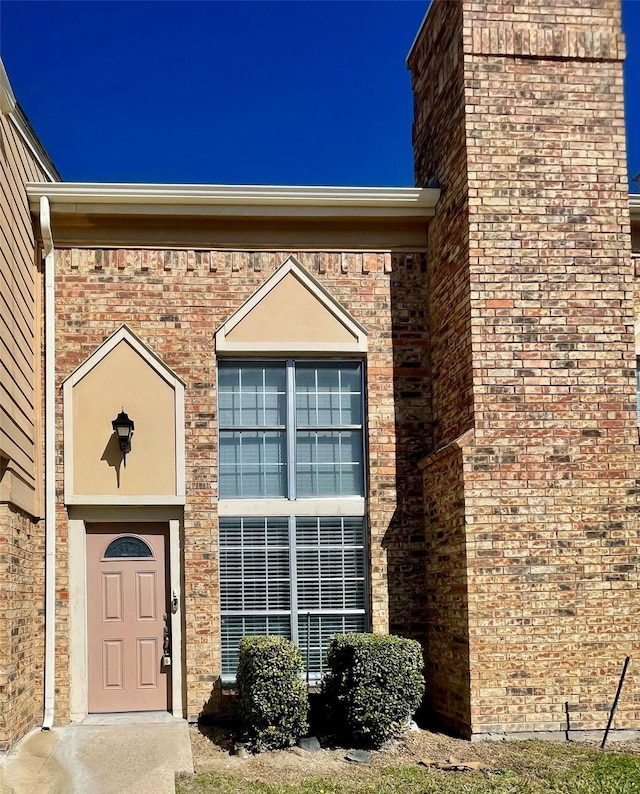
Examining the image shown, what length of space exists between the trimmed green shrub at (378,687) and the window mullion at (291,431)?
5.97 feet

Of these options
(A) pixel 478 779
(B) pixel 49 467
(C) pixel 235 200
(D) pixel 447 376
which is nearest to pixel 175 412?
(B) pixel 49 467

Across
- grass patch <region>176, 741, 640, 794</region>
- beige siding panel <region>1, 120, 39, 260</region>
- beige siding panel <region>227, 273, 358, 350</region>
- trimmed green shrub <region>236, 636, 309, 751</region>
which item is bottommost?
grass patch <region>176, 741, 640, 794</region>

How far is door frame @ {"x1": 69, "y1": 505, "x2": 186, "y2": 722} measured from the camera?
8898mm

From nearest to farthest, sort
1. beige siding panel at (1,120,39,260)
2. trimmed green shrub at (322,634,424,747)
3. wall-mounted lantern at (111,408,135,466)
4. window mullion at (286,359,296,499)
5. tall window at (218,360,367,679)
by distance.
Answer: trimmed green shrub at (322,634,424,747), beige siding panel at (1,120,39,260), wall-mounted lantern at (111,408,135,466), tall window at (218,360,367,679), window mullion at (286,359,296,499)

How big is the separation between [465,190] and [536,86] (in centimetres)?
122

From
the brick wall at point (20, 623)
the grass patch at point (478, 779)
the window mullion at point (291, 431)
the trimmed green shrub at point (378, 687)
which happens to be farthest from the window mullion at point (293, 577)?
the brick wall at point (20, 623)

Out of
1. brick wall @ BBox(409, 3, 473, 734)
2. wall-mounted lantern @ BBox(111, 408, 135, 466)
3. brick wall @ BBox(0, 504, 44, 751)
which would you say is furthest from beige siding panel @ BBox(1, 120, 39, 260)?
brick wall @ BBox(409, 3, 473, 734)

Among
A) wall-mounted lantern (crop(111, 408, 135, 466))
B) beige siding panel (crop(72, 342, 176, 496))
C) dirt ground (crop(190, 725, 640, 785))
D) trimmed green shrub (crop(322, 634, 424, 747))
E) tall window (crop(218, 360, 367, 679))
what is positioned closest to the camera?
dirt ground (crop(190, 725, 640, 785))

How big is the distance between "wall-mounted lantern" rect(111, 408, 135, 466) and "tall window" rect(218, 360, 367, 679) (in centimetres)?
94

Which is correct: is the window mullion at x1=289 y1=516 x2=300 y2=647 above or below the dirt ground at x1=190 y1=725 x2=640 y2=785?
above

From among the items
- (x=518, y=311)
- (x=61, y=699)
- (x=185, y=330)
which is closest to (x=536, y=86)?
(x=518, y=311)

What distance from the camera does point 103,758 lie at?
760cm

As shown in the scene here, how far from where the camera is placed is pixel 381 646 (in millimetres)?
8102

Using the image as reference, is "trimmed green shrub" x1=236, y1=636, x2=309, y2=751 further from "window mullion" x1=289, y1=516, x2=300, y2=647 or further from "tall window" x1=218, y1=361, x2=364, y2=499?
"tall window" x1=218, y1=361, x2=364, y2=499
